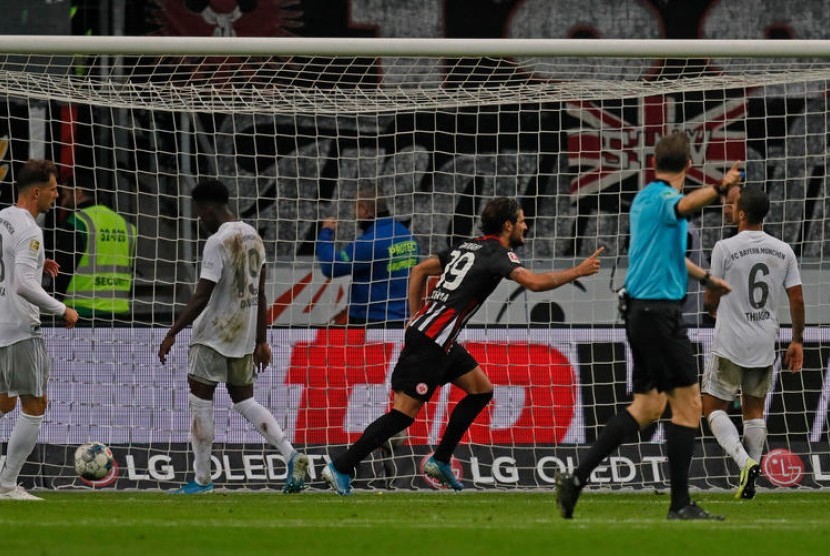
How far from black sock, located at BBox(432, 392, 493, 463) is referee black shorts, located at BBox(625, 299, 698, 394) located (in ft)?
8.83

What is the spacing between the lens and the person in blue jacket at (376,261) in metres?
12.4

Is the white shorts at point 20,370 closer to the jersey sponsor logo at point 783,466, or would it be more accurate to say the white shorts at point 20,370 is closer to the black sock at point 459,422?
the black sock at point 459,422

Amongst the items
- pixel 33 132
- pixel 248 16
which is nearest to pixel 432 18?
pixel 248 16

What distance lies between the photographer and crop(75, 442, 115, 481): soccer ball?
10500 millimetres

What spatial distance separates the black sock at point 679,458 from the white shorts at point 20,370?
164 inches

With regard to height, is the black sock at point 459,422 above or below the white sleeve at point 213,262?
below

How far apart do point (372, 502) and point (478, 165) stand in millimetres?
6543

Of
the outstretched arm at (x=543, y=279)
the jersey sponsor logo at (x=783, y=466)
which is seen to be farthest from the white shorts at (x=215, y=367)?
the jersey sponsor logo at (x=783, y=466)

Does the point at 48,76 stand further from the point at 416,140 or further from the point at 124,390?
the point at 416,140

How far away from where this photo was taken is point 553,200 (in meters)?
15.9

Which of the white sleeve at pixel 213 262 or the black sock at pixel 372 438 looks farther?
the white sleeve at pixel 213 262

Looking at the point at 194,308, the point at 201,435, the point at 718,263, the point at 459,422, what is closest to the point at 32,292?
the point at 194,308

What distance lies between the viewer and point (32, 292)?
31.8 feet

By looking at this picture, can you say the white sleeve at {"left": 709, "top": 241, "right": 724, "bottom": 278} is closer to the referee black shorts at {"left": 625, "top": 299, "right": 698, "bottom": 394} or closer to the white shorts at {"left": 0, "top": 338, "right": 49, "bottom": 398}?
the referee black shorts at {"left": 625, "top": 299, "right": 698, "bottom": 394}
